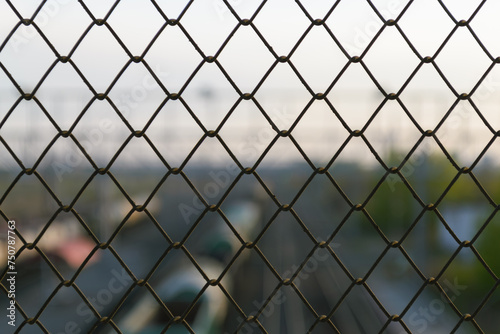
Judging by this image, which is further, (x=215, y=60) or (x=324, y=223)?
(x=324, y=223)

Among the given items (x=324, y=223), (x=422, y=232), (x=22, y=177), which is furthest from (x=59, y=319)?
(x=324, y=223)

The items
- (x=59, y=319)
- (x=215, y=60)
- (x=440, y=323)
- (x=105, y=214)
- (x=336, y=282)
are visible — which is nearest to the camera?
(x=215, y=60)

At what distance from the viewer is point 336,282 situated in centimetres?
2205

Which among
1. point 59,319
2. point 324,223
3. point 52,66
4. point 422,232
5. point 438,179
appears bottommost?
point 324,223

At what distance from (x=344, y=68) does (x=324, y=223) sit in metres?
31.9

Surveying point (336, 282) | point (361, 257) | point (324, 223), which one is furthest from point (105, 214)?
point (324, 223)

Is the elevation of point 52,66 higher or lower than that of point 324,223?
higher

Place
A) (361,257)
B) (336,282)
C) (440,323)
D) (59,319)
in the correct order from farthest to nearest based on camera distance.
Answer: (336,282) → (361,257) → (59,319) → (440,323)

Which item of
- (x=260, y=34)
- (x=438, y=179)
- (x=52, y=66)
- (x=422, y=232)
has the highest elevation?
(x=52, y=66)

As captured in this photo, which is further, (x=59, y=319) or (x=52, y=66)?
(x=59, y=319)

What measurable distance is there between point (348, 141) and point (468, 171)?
0.31 meters

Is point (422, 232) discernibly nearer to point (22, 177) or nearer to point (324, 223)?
point (22, 177)

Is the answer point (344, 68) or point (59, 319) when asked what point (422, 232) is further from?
point (344, 68)

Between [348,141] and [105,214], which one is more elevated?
[105,214]
